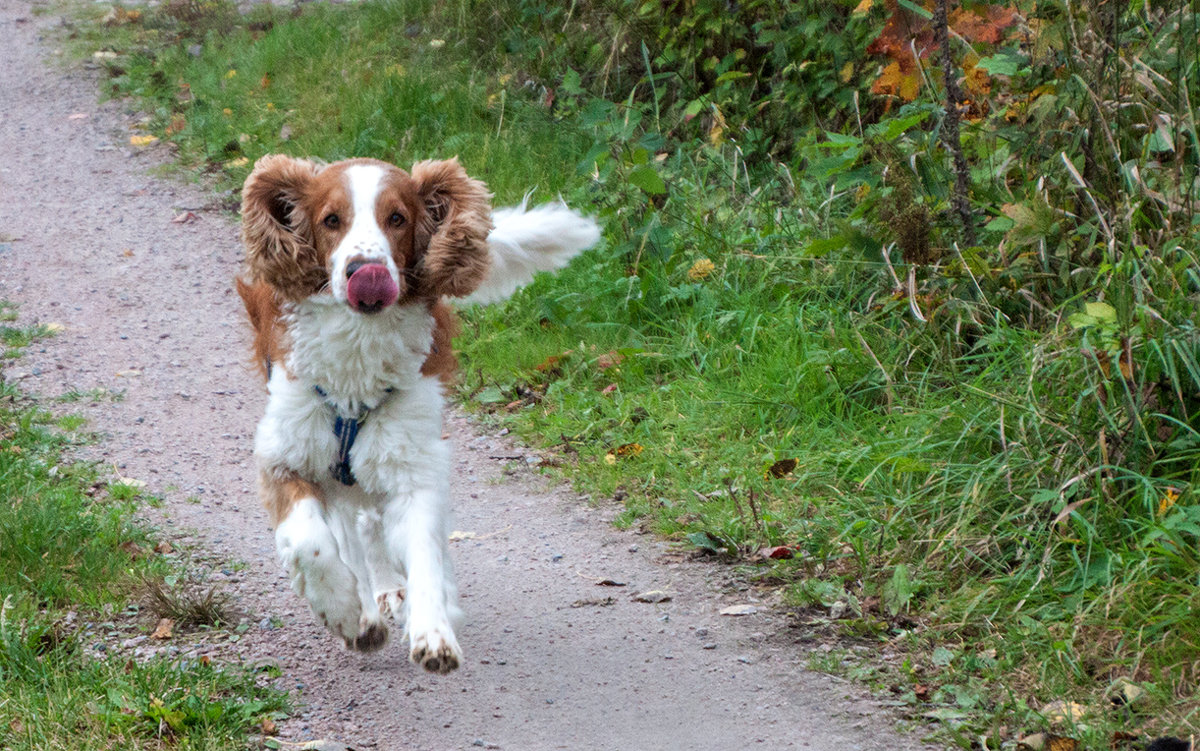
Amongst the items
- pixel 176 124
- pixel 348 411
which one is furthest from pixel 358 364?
pixel 176 124

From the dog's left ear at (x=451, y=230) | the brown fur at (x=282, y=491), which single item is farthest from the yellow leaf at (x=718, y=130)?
the brown fur at (x=282, y=491)

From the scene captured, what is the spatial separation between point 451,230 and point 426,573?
1.02 meters

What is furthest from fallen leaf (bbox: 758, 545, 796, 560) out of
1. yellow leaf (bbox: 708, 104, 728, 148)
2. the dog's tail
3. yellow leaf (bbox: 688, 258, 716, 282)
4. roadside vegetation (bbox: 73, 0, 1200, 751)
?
yellow leaf (bbox: 708, 104, 728, 148)

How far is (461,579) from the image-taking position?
433 cm

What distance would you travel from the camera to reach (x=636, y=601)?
13.5 ft

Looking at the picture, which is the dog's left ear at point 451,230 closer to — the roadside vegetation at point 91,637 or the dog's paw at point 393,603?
the dog's paw at point 393,603

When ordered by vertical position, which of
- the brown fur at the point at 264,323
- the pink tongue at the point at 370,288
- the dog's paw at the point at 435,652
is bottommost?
the dog's paw at the point at 435,652

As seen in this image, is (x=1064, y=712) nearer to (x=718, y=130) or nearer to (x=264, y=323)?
(x=264, y=323)

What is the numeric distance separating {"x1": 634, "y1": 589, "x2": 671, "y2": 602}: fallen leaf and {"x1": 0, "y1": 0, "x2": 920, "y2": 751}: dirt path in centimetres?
3

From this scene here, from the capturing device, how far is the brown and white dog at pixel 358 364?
11.4 ft

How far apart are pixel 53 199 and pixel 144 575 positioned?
210 inches

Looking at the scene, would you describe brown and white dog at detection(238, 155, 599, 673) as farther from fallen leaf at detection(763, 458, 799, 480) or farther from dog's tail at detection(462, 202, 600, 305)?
fallen leaf at detection(763, 458, 799, 480)

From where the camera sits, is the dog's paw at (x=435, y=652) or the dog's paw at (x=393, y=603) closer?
the dog's paw at (x=435, y=652)

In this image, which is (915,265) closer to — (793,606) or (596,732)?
(793,606)
